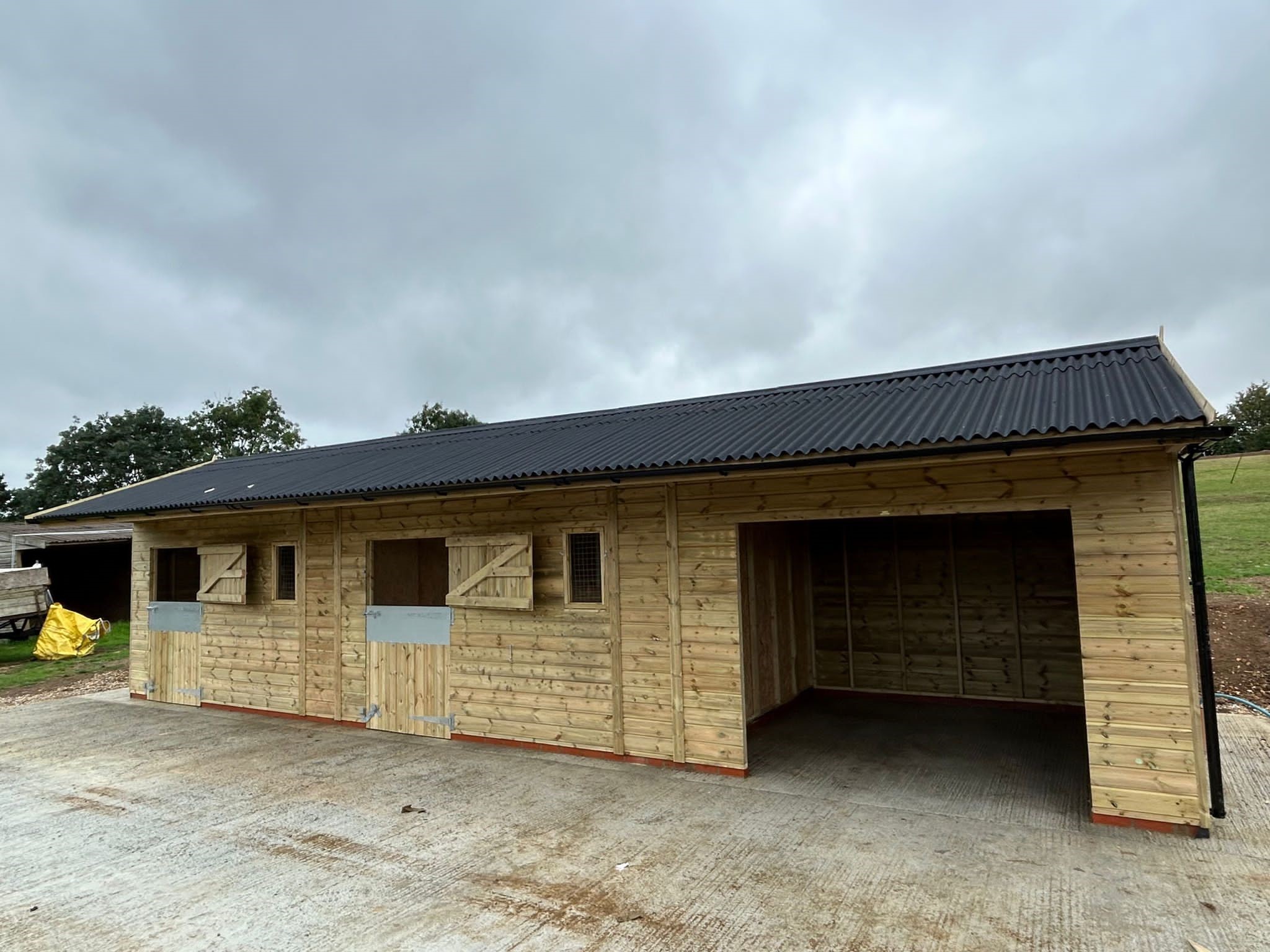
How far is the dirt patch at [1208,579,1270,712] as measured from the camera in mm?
6789

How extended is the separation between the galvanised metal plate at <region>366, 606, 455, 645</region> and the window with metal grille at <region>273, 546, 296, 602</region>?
1421 mm

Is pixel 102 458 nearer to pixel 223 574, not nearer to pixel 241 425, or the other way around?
pixel 241 425

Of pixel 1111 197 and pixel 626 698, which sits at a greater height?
pixel 1111 197

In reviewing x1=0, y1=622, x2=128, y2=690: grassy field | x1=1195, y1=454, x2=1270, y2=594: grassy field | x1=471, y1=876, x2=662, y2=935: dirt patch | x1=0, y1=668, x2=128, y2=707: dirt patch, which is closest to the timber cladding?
x1=0, y1=668, x2=128, y2=707: dirt patch

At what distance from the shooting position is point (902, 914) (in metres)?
2.93

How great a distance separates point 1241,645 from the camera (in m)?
7.88

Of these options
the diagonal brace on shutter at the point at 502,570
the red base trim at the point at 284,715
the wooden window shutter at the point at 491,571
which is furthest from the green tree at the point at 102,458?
the diagonal brace on shutter at the point at 502,570

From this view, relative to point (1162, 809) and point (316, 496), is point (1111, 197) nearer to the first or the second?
point (1162, 809)

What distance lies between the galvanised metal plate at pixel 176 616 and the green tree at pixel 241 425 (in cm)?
2684

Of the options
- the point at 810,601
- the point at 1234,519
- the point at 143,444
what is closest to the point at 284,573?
the point at 810,601

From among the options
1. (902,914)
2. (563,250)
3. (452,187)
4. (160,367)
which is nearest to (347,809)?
(902,914)

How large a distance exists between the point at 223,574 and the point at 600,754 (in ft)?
17.1

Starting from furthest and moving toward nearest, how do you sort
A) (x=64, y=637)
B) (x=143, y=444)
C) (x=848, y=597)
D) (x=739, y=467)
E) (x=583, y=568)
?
(x=143, y=444), (x=64, y=637), (x=848, y=597), (x=583, y=568), (x=739, y=467)

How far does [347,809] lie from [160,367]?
40.4 metres
